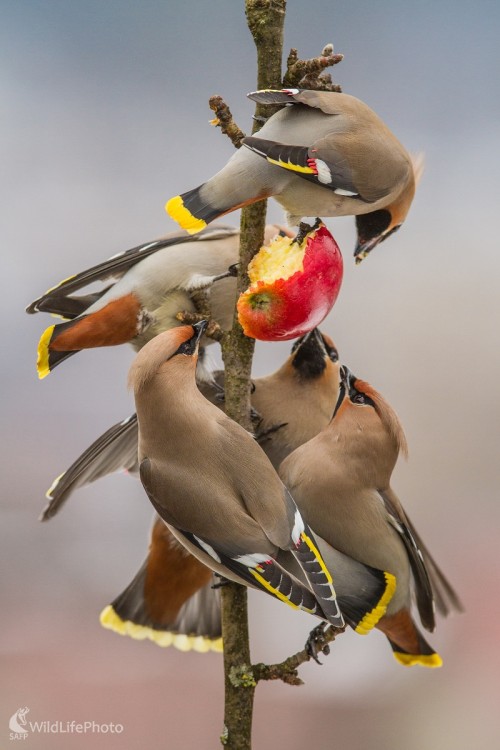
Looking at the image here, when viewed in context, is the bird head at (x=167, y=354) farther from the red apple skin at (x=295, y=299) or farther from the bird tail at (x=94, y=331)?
the bird tail at (x=94, y=331)

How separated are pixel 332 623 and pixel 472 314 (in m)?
4.05

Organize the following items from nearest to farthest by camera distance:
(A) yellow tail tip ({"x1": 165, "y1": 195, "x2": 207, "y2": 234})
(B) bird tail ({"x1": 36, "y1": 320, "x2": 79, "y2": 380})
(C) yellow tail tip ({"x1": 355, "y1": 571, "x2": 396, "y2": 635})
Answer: (A) yellow tail tip ({"x1": 165, "y1": 195, "x2": 207, "y2": 234}) < (C) yellow tail tip ({"x1": 355, "y1": 571, "x2": 396, "y2": 635}) < (B) bird tail ({"x1": 36, "y1": 320, "x2": 79, "y2": 380})

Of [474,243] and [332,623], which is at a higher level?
[332,623]

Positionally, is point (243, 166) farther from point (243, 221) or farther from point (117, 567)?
point (117, 567)

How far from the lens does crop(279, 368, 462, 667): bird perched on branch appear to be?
7.88 feet

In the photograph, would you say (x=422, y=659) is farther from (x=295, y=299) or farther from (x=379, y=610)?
(x=295, y=299)

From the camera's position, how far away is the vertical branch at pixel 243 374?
6.97ft

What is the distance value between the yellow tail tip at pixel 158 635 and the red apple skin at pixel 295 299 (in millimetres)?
1140

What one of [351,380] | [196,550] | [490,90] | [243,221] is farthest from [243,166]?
[490,90]

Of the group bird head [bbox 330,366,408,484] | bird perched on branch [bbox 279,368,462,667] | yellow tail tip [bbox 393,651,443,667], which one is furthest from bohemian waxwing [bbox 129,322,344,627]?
yellow tail tip [bbox 393,651,443,667]

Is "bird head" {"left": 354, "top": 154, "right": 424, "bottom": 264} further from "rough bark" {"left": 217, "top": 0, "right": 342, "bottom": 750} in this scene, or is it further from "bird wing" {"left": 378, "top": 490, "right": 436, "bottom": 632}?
"bird wing" {"left": 378, "top": 490, "right": 436, "bottom": 632}

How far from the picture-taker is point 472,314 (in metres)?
5.93

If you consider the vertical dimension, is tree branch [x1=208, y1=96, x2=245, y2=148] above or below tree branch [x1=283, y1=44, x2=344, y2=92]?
below

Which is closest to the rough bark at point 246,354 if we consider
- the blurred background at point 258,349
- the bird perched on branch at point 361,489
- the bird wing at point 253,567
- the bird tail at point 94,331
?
the bird wing at point 253,567
